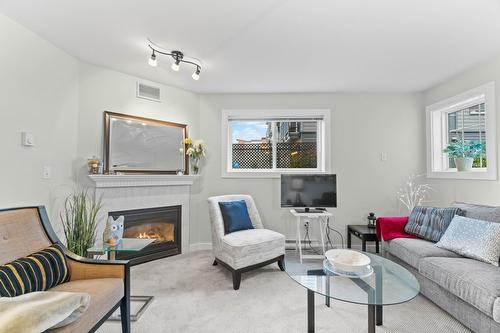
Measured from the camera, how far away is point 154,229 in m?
3.44

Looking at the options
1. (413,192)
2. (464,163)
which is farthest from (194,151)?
(464,163)

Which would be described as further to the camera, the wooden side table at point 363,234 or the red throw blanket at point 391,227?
the wooden side table at point 363,234

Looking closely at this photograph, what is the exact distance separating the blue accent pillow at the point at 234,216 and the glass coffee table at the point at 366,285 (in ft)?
3.63

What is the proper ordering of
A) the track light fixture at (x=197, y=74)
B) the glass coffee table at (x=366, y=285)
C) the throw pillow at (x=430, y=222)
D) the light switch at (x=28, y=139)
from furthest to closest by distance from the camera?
the track light fixture at (x=197, y=74)
the throw pillow at (x=430, y=222)
the light switch at (x=28, y=139)
the glass coffee table at (x=366, y=285)

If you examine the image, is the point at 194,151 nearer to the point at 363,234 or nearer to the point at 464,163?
the point at 363,234

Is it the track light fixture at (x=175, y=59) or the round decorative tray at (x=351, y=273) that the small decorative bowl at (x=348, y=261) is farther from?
the track light fixture at (x=175, y=59)

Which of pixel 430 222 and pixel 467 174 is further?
pixel 467 174

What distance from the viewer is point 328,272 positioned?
1855 millimetres

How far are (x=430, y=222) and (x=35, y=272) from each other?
3487 millimetres

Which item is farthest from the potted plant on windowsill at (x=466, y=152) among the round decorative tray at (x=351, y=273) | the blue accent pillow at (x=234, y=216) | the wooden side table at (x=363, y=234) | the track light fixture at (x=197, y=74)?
the track light fixture at (x=197, y=74)

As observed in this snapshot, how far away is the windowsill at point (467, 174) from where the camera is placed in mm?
2660

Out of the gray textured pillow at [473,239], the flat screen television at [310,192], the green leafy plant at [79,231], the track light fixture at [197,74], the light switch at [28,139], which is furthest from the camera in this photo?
the flat screen television at [310,192]

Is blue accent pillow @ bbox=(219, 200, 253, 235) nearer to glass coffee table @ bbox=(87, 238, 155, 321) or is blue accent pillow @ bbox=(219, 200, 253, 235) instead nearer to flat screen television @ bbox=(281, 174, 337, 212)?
flat screen television @ bbox=(281, 174, 337, 212)

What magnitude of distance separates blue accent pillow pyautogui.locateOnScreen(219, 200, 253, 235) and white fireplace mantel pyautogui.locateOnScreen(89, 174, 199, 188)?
2.51ft
